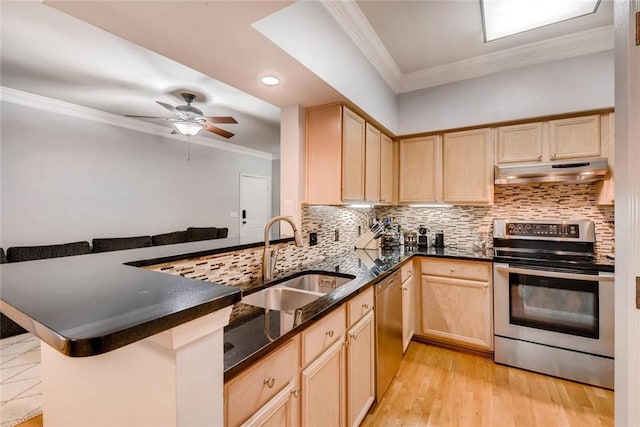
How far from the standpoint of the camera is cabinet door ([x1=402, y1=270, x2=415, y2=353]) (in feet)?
8.25

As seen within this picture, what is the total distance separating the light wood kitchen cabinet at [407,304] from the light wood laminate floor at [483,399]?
0.79ft

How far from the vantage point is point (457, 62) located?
2.72 metres

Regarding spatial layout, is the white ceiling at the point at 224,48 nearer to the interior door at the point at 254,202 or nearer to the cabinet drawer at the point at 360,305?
the cabinet drawer at the point at 360,305

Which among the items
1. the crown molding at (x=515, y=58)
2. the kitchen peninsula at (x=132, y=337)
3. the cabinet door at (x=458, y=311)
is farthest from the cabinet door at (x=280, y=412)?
the crown molding at (x=515, y=58)

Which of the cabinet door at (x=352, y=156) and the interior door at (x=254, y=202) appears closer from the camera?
the cabinet door at (x=352, y=156)

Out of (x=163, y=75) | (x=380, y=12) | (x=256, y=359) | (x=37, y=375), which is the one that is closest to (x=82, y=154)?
(x=163, y=75)

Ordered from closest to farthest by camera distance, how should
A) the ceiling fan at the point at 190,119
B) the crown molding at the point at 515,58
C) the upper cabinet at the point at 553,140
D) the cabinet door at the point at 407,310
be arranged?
the crown molding at the point at 515,58 → the upper cabinet at the point at 553,140 → the cabinet door at the point at 407,310 → the ceiling fan at the point at 190,119

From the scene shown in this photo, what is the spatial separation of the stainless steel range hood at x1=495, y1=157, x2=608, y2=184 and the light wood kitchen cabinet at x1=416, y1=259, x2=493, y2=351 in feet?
2.76

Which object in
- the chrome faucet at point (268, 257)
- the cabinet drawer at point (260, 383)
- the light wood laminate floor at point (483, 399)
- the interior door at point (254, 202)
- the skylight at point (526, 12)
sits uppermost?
the skylight at point (526, 12)

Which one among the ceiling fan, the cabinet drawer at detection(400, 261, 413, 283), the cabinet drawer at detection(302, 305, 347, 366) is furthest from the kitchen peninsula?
the ceiling fan

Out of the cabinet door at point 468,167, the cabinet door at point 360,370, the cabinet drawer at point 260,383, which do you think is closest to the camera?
the cabinet drawer at point 260,383

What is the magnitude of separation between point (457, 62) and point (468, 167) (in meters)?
1.01

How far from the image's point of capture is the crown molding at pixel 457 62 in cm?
198

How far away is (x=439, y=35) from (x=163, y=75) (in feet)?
8.31
